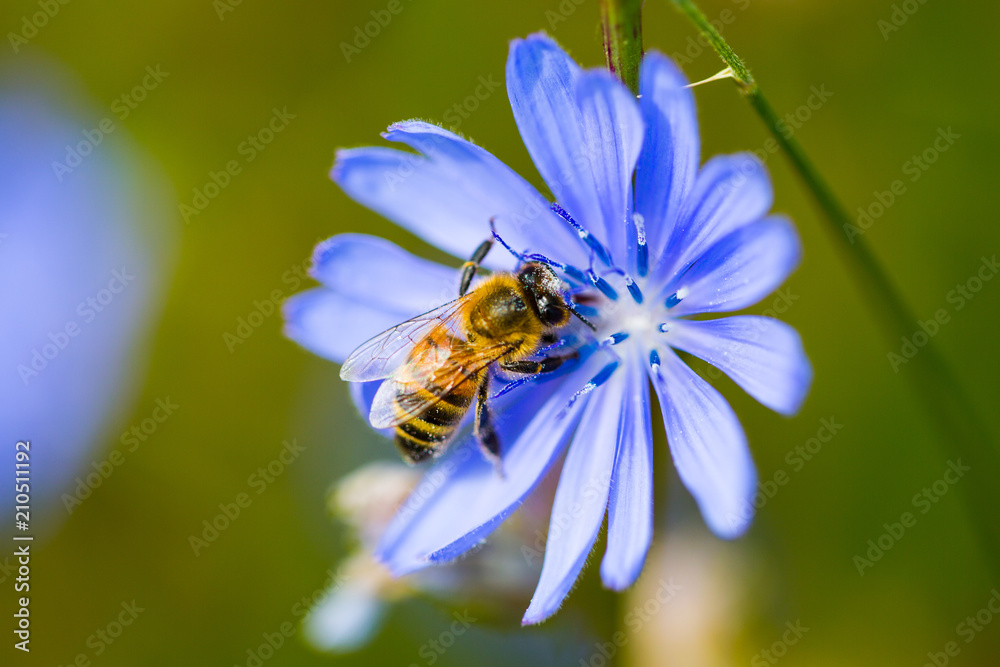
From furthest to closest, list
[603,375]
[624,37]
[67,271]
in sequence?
[67,271] → [603,375] → [624,37]

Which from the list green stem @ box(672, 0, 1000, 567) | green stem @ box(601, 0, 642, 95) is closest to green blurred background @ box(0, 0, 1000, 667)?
green stem @ box(672, 0, 1000, 567)

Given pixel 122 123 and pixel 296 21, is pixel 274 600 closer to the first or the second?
pixel 122 123

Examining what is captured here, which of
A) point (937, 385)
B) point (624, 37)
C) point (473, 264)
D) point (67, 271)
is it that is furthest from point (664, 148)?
point (67, 271)

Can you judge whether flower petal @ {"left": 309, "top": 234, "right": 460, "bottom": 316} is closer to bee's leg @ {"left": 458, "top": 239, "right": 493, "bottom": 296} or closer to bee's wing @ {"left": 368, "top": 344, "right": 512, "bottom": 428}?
bee's leg @ {"left": 458, "top": 239, "right": 493, "bottom": 296}

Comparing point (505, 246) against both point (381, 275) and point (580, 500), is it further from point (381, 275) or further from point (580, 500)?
point (580, 500)

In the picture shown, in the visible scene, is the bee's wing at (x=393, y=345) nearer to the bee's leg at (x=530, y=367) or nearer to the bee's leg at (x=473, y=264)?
the bee's leg at (x=473, y=264)

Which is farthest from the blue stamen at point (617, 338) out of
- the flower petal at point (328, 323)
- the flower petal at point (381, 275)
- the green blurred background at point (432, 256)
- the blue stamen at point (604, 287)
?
the green blurred background at point (432, 256)
